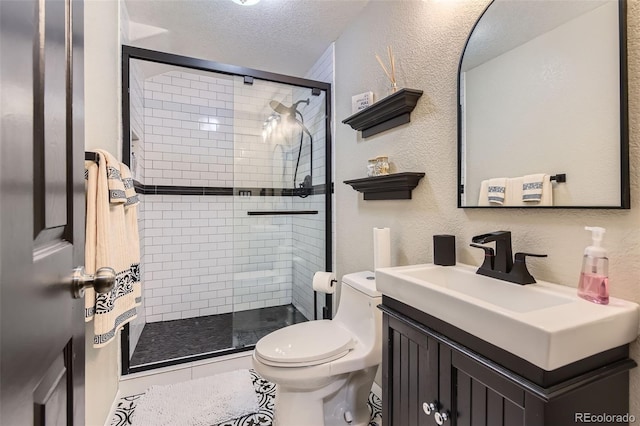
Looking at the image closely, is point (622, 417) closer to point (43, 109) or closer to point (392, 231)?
point (392, 231)

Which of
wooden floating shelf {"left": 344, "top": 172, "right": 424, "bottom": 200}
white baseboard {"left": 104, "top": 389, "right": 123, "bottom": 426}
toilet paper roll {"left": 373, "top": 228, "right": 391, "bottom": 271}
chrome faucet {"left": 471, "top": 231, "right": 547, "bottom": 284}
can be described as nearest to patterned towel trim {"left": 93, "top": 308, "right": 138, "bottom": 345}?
white baseboard {"left": 104, "top": 389, "right": 123, "bottom": 426}

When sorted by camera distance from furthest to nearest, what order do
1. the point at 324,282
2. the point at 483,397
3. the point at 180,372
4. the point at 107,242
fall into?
the point at 324,282 → the point at 180,372 → the point at 107,242 → the point at 483,397

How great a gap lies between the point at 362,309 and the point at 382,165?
30.7 inches

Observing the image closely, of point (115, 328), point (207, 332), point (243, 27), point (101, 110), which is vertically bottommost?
point (207, 332)

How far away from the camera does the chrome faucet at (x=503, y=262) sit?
3.31ft

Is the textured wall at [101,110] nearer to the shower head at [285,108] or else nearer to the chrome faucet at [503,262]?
the shower head at [285,108]

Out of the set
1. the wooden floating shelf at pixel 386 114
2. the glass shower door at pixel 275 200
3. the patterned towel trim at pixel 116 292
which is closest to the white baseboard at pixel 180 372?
the glass shower door at pixel 275 200

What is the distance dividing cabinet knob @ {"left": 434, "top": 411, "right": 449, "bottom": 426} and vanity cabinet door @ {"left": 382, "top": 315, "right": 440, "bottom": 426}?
29 millimetres

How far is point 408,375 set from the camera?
109 centimetres

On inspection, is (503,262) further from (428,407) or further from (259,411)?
(259,411)

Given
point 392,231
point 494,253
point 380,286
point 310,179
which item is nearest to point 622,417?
point 494,253

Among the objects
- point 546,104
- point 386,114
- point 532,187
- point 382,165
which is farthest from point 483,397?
point 386,114

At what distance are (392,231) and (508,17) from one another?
1051mm

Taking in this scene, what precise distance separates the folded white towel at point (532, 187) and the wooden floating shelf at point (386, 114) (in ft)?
2.21
